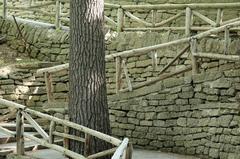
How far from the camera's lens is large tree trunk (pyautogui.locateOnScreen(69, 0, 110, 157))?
8.27 m

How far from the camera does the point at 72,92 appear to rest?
27.6ft

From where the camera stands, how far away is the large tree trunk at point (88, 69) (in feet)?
27.1

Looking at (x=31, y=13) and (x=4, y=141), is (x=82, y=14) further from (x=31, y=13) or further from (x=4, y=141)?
(x=31, y=13)

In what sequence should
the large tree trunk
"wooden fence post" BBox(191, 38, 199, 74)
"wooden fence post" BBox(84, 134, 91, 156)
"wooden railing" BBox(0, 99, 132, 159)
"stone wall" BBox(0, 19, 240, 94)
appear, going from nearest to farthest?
"wooden railing" BBox(0, 99, 132, 159) → "wooden fence post" BBox(84, 134, 91, 156) → the large tree trunk → "wooden fence post" BBox(191, 38, 199, 74) → "stone wall" BBox(0, 19, 240, 94)

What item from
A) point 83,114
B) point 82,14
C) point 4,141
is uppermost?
point 82,14

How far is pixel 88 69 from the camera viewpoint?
8289mm

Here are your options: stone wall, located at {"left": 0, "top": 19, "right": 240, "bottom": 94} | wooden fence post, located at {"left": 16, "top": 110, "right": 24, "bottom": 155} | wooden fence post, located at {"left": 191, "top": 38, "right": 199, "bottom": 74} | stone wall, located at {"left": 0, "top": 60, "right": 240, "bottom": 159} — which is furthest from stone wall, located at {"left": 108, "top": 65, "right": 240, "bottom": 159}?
wooden fence post, located at {"left": 16, "top": 110, "right": 24, "bottom": 155}

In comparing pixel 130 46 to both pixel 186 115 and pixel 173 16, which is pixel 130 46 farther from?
pixel 186 115

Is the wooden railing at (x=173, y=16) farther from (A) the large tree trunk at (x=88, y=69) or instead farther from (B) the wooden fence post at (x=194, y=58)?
(A) the large tree trunk at (x=88, y=69)

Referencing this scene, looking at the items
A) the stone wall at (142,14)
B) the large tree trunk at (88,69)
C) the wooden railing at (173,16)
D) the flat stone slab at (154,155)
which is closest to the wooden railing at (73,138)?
the large tree trunk at (88,69)

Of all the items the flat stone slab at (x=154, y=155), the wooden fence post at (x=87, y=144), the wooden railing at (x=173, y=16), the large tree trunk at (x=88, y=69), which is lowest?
the flat stone slab at (x=154, y=155)

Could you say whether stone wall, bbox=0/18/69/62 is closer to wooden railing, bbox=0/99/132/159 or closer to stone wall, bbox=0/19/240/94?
stone wall, bbox=0/19/240/94

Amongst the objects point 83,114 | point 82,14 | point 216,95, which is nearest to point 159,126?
point 216,95

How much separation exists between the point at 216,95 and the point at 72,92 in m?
2.55
